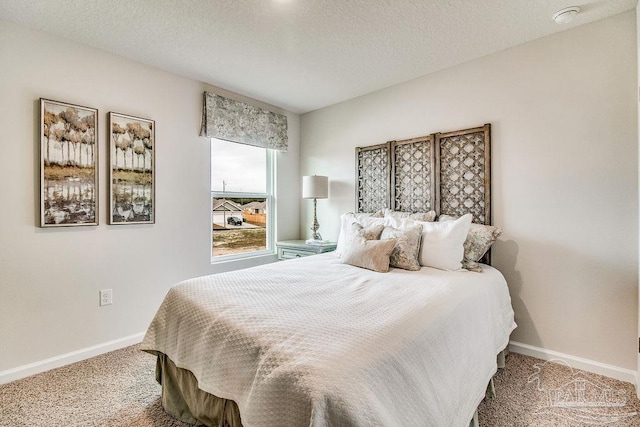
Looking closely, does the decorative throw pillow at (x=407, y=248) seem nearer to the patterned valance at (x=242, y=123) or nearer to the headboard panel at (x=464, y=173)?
the headboard panel at (x=464, y=173)

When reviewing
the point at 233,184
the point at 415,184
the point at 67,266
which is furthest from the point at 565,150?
the point at 67,266

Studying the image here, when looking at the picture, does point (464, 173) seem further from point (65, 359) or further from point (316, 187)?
point (65, 359)

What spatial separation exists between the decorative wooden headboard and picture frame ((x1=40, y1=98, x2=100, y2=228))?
8.07ft

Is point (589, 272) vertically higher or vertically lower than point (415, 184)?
lower

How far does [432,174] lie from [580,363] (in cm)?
175

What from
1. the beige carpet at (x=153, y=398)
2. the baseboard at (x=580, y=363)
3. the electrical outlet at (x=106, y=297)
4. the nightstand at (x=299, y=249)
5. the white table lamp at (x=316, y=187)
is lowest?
the beige carpet at (x=153, y=398)

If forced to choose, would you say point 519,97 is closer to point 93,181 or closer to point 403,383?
point 403,383

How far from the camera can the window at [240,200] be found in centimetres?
329

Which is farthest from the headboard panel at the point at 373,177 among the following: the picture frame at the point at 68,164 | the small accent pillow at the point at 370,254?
the picture frame at the point at 68,164

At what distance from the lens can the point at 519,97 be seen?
236 centimetres

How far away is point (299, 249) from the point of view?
11.1 ft

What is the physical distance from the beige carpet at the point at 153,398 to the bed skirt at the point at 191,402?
2.8 inches

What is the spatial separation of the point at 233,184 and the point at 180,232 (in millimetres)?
810

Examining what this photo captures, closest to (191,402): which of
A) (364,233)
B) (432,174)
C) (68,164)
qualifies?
(364,233)
